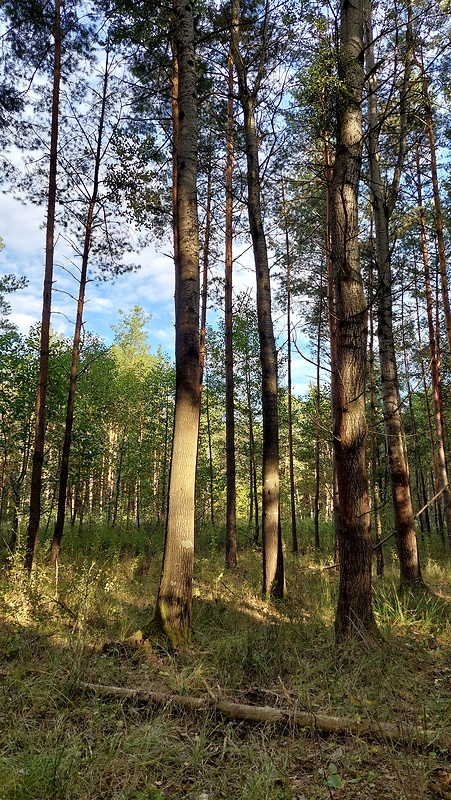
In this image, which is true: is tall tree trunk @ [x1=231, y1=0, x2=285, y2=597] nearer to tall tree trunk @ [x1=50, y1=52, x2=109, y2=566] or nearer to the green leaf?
tall tree trunk @ [x1=50, y1=52, x2=109, y2=566]

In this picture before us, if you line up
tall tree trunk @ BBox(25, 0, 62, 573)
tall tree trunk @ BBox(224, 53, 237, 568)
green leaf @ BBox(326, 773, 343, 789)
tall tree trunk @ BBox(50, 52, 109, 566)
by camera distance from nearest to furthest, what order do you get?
green leaf @ BBox(326, 773, 343, 789)
tall tree trunk @ BBox(25, 0, 62, 573)
tall tree trunk @ BBox(50, 52, 109, 566)
tall tree trunk @ BBox(224, 53, 237, 568)

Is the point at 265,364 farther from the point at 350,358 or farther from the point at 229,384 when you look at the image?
the point at 229,384

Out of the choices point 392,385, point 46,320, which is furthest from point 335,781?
point 46,320

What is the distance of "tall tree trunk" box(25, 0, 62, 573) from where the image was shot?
24.1 feet

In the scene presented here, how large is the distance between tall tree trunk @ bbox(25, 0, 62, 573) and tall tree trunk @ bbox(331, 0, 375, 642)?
5596mm

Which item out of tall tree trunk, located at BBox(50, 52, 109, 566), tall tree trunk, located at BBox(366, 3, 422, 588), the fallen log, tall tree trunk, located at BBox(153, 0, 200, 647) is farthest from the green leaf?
tall tree trunk, located at BBox(50, 52, 109, 566)

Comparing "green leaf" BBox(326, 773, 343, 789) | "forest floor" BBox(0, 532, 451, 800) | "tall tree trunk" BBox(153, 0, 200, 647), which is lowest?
"forest floor" BBox(0, 532, 451, 800)

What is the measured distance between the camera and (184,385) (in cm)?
488

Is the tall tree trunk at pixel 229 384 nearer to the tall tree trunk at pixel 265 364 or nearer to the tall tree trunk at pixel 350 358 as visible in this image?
the tall tree trunk at pixel 265 364

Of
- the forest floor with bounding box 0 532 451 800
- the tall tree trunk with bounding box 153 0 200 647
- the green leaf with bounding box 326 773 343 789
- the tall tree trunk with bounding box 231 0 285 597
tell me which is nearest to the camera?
the green leaf with bounding box 326 773 343 789

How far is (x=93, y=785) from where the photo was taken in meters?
2.24

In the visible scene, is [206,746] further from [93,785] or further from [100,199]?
[100,199]

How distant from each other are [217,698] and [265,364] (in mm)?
5516

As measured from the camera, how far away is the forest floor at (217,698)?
226 cm
